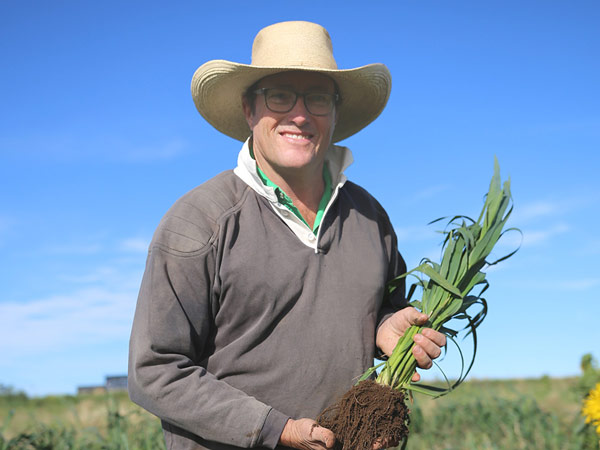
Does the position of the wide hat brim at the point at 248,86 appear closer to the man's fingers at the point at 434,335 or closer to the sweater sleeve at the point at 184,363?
the sweater sleeve at the point at 184,363

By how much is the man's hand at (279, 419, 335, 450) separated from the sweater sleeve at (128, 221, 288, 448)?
0.12 ft

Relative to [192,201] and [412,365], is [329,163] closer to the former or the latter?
[192,201]

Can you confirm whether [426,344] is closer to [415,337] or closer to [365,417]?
[415,337]

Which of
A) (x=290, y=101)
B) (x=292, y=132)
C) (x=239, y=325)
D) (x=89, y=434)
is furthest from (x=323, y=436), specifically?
(x=89, y=434)

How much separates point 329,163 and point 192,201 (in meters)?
0.75

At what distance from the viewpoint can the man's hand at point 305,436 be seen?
92.5 inches

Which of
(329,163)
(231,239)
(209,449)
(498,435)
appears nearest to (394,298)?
(329,163)

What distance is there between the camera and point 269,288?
8.23 feet

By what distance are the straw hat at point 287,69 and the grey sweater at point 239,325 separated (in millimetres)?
570

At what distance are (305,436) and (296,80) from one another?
58.8 inches

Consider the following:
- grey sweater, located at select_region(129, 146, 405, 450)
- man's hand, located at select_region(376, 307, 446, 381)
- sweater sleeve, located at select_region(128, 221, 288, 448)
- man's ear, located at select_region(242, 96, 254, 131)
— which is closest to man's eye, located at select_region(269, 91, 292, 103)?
man's ear, located at select_region(242, 96, 254, 131)

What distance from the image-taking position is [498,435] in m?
6.12

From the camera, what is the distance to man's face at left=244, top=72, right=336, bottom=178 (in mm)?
2730

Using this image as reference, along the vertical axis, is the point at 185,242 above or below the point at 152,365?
above
